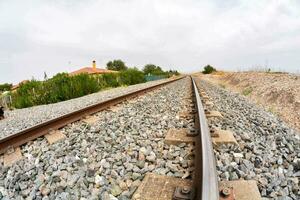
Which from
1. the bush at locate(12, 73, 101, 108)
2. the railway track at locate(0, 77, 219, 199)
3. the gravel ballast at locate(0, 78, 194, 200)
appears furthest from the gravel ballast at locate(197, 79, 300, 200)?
the bush at locate(12, 73, 101, 108)

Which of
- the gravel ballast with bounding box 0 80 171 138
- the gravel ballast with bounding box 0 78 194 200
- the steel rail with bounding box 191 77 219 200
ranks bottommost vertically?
the gravel ballast with bounding box 0 80 171 138

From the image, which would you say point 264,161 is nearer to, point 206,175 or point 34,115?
point 206,175

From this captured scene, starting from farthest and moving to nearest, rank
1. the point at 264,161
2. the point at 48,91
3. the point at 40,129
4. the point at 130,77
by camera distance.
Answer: the point at 130,77
the point at 48,91
the point at 40,129
the point at 264,161

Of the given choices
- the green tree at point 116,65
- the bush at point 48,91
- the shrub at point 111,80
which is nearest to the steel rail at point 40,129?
the bush at point 48,91

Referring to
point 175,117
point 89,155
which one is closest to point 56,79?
point 175,117

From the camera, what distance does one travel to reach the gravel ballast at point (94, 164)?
2.16m

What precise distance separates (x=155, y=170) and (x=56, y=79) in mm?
12919

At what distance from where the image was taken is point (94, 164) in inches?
101

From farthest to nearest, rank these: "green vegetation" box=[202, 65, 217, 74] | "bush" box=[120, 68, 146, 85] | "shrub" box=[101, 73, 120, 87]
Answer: "green vegetation" box=[202, 65, 217, 74], "bush" box=[120, 68, 146, 85], "shrub" box=[101, 73, 120, 87]

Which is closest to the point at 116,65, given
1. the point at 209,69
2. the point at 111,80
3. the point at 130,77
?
the point at 209,69

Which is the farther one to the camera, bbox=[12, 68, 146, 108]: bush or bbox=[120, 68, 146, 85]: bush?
bbox=[120, 68, 146, 85]: bush

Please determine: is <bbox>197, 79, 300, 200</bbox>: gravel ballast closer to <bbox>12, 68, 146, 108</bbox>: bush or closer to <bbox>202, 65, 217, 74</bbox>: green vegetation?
<bbox>12, 68, 146, 108</bbox>: bush

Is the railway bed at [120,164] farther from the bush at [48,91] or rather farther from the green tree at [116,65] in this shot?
the green tree at [116,65]

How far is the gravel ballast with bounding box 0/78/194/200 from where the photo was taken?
216 cm
